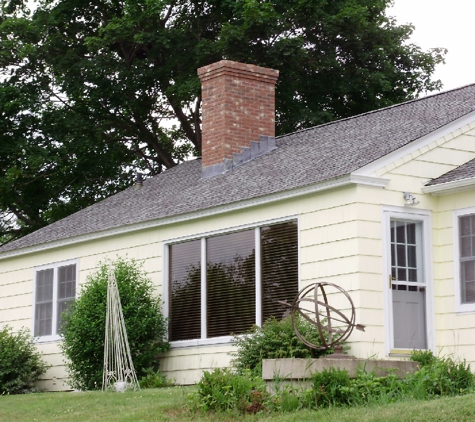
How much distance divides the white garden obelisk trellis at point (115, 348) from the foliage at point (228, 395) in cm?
397

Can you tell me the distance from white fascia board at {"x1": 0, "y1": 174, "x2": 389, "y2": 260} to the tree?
747 centimetres

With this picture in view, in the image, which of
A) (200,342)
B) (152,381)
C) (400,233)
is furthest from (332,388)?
(152,381)

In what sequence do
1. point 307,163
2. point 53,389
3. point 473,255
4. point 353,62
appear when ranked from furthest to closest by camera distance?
point 353,62 → point 53,389 → point 307,163 → point 473,255

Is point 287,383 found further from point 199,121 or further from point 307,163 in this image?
point 199,121

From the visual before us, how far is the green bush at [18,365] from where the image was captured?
716 inches

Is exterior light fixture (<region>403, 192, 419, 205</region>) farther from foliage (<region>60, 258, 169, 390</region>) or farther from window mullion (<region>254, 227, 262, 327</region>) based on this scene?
foliage (<region>60, 258, 169, 390</region>)

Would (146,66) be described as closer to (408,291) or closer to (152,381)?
(152,381)

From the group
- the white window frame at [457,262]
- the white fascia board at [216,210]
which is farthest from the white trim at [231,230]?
the white window frame at [457,262]

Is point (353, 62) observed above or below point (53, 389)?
above

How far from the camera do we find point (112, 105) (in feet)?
94.4

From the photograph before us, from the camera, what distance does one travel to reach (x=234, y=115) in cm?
1909

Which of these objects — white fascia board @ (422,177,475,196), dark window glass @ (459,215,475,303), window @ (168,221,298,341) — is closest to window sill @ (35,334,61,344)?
window @ (168,221,298,341)

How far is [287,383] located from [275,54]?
51.3 ft

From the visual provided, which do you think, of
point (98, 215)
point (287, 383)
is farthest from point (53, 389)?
point (287, 383)
